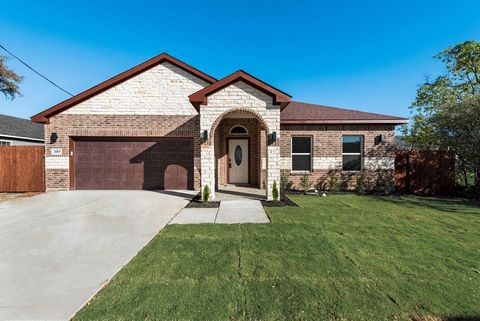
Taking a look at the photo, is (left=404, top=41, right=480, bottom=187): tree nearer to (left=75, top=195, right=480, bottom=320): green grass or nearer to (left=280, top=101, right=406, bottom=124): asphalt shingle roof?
(left=280, top=101, right=406, bottom=124): asphalt shingle roof

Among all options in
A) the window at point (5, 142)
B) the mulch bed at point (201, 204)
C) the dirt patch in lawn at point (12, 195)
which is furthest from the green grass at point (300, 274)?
the window at point (5, 142)

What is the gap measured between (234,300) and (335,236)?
2.86 m

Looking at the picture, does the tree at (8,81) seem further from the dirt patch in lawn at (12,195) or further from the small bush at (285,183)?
the small bush at (285,183)

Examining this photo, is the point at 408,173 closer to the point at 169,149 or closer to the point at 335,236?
the point at 335,236

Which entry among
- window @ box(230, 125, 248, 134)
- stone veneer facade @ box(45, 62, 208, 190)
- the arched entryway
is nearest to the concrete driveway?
stone veneer facade @ box(45, 62, 208, 190)

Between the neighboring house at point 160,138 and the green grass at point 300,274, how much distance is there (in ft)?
17.1

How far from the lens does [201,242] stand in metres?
4.28

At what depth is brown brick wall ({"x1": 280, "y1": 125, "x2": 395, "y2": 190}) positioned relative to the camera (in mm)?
10359

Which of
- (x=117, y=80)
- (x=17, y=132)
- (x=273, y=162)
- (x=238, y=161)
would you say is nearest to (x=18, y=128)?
(x=17, y=132)

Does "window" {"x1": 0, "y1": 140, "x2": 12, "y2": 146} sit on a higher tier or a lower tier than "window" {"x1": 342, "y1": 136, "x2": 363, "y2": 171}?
higher

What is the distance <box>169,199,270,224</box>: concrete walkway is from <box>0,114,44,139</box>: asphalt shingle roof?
65.4ft

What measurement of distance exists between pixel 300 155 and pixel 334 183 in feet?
6.61

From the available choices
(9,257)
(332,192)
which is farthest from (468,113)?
(9,257)

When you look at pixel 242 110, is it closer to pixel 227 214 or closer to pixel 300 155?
pixel 227 214
